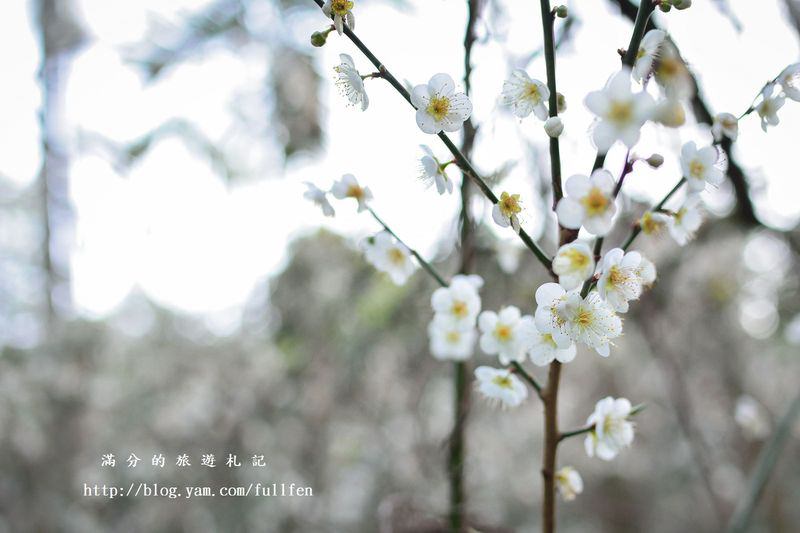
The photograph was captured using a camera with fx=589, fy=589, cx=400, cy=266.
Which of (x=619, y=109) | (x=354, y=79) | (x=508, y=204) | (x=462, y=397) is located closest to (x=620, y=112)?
(x=619, y=109)

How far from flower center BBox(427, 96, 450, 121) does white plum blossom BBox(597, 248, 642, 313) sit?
15cm

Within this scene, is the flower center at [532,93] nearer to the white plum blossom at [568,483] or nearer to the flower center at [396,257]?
the flower center at [396,257]

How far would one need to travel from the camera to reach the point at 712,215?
1154 millimetres

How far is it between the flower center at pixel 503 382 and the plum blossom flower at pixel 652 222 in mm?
181

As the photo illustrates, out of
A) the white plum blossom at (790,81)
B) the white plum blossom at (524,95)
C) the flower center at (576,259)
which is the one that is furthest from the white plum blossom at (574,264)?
the white plum blossom at (790,81)

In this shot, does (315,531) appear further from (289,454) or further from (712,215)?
(712,215)

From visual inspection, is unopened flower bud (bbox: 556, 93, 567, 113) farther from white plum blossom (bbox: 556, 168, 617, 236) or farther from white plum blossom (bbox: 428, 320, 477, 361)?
white plum blossom (bbox: 428, 320, 477, 361)

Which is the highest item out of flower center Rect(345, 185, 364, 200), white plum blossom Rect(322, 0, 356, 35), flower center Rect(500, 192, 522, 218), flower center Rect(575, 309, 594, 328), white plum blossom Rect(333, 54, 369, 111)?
white plum blossom Rect(322, 0, 356, 35)

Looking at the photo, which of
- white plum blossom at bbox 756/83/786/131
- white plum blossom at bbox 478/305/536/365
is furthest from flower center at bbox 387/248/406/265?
white plum blossom at bbox 756/83/786/131

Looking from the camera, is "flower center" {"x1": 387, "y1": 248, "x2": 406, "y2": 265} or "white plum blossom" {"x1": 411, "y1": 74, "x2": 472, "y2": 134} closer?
"white plum blossom" {"x1": 411, "y1": 74, "x2": 472, "y2": 134}

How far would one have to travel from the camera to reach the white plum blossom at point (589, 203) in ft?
1.18

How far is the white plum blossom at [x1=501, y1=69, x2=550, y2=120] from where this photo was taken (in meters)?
0.42

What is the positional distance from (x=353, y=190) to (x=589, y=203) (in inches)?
9.3

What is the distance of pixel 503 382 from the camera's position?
0.53 m
